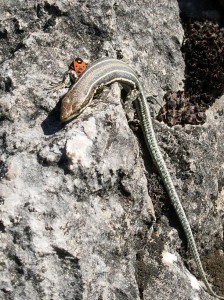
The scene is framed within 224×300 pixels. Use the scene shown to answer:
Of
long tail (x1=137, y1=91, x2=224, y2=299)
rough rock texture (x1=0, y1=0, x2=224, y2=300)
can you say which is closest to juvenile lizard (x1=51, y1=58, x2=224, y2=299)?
long tail (x1=137, y1=91, x2=224, y2=299)

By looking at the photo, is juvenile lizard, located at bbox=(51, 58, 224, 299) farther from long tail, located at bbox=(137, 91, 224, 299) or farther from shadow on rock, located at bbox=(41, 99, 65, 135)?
shadow on rock, located at bbox=(41, 99, 65, 135)

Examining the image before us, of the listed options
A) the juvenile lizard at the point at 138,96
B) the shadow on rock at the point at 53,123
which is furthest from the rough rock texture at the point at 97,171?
the juvenile lizard at the point at 138,96

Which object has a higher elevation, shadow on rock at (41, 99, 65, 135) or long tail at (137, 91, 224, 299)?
shadow on rock at (41, 99, 65, 135)

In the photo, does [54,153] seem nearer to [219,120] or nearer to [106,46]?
[106,46]

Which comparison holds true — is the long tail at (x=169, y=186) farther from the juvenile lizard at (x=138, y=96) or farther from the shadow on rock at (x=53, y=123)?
the shadow on rock at (x=53, y=123)

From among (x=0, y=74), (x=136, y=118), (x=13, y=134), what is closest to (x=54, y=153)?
(x=13, y=134)

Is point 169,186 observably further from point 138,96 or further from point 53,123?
point 53,123
